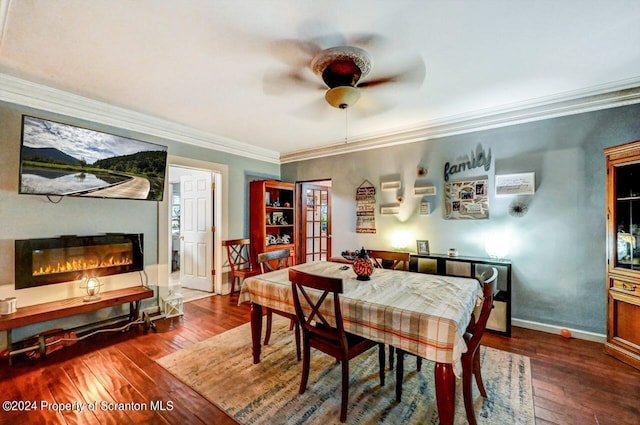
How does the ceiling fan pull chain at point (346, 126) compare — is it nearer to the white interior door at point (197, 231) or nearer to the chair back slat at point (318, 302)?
the chair back slat at point (318, 302)

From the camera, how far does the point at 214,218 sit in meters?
4.52

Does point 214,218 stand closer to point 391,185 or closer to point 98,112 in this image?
point 98,112

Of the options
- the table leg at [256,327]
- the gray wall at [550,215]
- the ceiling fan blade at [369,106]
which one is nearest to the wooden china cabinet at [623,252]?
the gray wall at [550,215]

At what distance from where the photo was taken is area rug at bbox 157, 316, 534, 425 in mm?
1763

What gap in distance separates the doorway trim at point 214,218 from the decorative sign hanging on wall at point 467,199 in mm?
3360

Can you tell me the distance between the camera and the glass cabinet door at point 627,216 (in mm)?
2422

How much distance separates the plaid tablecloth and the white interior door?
2488mm

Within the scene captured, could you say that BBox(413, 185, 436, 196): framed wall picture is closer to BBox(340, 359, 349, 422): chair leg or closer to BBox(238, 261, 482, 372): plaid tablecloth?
BBox(238, 261, 482, 372): plaid tablecloth

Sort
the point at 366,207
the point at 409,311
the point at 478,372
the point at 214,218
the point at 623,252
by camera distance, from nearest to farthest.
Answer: the point at 409,311
the point at 478,372
the point at 623,252
the point at 366,207
the point at 214,218

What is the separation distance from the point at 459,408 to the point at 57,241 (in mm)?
3852

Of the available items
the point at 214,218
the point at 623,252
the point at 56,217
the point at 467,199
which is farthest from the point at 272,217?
the point at 623,252

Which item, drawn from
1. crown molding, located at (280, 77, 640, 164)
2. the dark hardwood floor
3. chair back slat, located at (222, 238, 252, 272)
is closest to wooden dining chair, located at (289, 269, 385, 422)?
the dark hardwood floor

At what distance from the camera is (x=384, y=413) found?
70.1 inches

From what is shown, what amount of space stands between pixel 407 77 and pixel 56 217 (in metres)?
3.76
